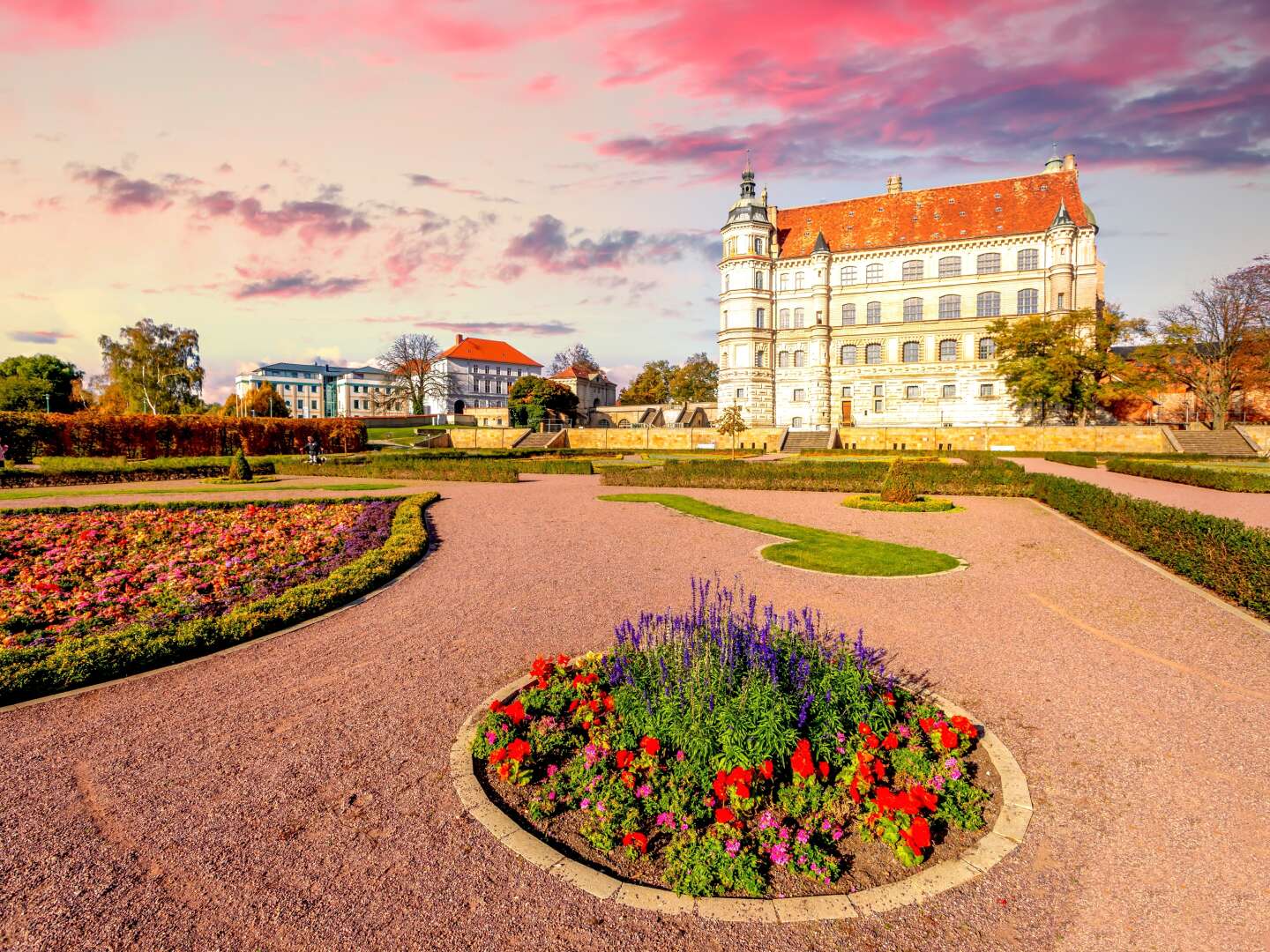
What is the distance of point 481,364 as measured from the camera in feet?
404

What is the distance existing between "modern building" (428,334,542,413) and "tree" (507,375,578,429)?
115ft

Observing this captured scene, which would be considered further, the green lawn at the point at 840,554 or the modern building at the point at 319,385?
the modern building at the point at 319,385

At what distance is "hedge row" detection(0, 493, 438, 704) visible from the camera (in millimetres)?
6730

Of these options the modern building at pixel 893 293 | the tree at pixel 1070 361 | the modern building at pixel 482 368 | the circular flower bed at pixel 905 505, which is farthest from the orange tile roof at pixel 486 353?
the circular flower bed at pixel 905 505

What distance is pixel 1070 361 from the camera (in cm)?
4994

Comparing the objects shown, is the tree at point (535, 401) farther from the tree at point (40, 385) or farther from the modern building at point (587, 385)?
the tree at point (40, 385)

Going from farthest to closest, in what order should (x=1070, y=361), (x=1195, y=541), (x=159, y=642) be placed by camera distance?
(x=1070, y=361), (x=1195, y=541), (x=159, y=642)

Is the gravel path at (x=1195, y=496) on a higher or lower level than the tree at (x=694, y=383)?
lower

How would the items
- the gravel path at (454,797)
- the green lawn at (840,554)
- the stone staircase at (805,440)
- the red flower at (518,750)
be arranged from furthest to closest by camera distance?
the stone staircase at (805,440)
the green lawn at (840,554)
the red flower at (518,750)
the gravel path at (454,797)

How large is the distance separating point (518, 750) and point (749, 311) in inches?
2560

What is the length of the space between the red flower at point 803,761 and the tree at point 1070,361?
2202 inches

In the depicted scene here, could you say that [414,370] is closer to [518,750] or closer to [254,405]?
[254,405]

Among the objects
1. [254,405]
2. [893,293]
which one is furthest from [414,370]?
[893,293]

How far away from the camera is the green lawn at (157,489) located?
72.9ft
